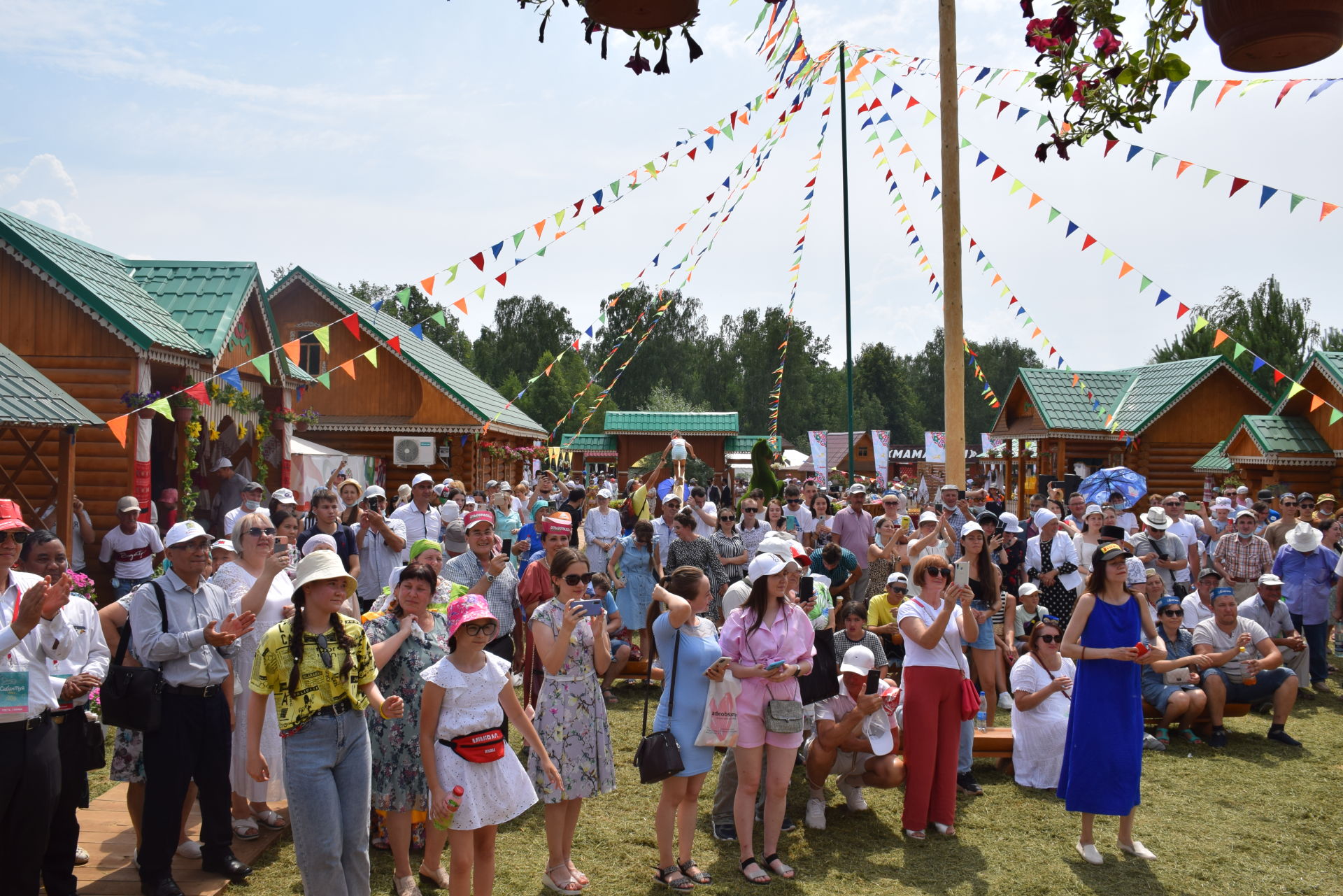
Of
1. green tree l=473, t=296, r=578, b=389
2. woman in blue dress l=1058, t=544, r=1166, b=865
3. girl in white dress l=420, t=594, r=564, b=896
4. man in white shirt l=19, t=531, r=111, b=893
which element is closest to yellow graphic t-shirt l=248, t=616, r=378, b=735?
girl in white dress l=420, t=594, r=564, b=896

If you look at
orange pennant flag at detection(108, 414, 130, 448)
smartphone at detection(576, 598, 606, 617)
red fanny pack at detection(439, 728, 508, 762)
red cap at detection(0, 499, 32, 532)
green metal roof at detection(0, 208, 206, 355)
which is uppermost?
green metal roof at detection(0, 208, 206, 355)

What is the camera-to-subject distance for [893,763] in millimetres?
6301

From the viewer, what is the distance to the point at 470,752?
4.10 m

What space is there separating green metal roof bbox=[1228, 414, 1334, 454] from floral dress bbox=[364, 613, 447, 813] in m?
19.4

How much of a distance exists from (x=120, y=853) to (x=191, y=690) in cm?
134

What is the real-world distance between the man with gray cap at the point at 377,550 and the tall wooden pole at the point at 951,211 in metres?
4.92

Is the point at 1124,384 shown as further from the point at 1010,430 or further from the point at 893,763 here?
the point at 893,763

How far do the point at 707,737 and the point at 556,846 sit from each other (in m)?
0.98

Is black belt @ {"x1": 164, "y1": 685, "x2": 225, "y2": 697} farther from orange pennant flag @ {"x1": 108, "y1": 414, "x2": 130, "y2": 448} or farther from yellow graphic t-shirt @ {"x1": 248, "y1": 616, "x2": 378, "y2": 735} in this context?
orange pennant flag @ {"x1": 108, "y1": 414, "x2": 130, "y2": 448}

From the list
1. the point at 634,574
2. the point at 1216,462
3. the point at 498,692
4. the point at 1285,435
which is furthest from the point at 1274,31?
the point at 1216,462

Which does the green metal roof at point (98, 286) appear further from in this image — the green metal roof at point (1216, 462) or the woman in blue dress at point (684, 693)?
the green metal roof at point (1216, 462)

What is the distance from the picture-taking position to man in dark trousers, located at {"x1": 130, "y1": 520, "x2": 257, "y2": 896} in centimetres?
452

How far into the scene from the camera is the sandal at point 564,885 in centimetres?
491

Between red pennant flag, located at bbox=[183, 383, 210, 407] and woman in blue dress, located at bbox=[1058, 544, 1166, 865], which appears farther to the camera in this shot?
red pennant flag, located at bbox=[183, 383, 210, 407]
